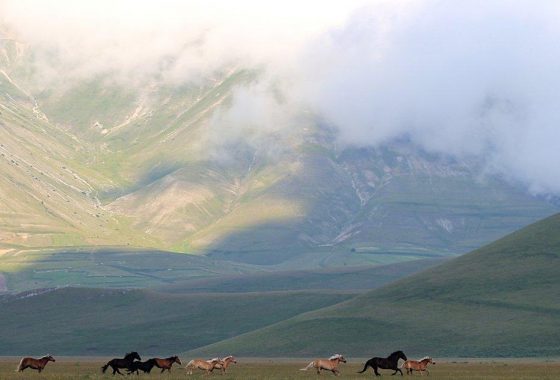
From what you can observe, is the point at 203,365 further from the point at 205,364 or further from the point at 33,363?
the point at 33,363

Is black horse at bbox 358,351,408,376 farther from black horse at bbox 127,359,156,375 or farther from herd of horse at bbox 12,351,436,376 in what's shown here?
black horse at bbox 127,359,156,375

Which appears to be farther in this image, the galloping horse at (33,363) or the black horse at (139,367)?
the galloping horse at (33,363)

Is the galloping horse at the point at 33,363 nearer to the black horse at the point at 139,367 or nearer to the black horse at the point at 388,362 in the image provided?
the black horse at the point at 139,367

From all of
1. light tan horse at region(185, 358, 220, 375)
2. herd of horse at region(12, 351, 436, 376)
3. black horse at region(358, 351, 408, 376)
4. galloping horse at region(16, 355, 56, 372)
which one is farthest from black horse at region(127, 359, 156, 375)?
black horse at region(358, 351, 408, 376)

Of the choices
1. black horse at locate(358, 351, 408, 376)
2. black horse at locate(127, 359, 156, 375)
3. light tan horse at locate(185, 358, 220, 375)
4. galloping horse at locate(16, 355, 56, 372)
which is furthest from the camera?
A: light tan horse at locate(185, 358, 220, 375)

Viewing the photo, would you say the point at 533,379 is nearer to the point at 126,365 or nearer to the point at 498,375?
the point at 498,375

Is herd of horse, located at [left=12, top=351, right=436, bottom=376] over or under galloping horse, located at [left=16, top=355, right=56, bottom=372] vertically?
under

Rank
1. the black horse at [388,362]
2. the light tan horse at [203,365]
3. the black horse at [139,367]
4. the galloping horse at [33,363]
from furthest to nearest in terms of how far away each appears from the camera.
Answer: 1. the light tan horse at [203,365]
2. the galloping horse at [33,363]
3. the black horse at [388,362]
4. the black horse at [139,367]

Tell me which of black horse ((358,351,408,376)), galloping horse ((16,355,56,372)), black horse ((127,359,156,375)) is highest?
galloping horse ((16,355,56,372))

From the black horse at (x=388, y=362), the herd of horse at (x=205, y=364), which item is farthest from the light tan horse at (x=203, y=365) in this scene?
the black horse at (x=388, y=362)

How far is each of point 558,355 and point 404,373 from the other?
82.1m

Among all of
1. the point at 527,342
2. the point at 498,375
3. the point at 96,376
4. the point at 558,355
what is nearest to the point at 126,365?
the point at 96,376

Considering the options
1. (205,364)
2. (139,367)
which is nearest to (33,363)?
(139,367)

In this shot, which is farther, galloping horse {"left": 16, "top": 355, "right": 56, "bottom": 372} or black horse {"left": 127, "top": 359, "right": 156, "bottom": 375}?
galloping horse {"left": 16, "top": 355, "right": 56, "bottom": 372}
